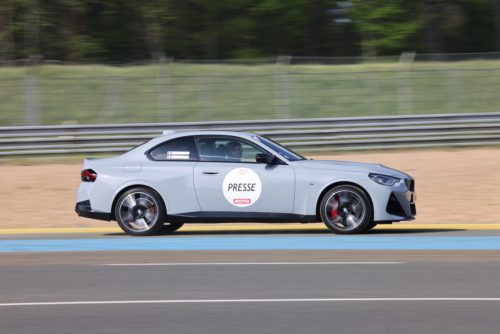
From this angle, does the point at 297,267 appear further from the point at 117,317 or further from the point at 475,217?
the point at 475,217

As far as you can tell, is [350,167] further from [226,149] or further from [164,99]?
[164,99]

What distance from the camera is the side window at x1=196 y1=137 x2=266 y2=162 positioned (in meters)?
9.98

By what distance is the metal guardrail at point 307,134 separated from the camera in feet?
59.1

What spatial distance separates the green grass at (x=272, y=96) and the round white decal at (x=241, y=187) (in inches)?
408

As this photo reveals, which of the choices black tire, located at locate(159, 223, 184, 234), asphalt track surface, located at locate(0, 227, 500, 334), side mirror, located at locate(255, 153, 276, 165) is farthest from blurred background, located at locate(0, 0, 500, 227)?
side mirror, located at locate(255, 153, 276, 165)

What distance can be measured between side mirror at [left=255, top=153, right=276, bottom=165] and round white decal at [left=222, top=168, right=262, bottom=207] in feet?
0.61

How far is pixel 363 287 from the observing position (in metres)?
6.46

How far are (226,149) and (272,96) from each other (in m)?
10.7

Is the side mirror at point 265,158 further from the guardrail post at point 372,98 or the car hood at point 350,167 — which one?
the guardrail post at point 372,98

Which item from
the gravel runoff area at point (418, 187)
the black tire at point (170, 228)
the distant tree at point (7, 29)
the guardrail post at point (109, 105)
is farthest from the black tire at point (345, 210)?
the distant tree at point (7, 29)

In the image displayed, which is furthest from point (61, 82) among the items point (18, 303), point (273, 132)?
point (18, 303)

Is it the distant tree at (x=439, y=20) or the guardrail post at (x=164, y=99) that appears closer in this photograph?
the guardrail post at (x=164, y=99)

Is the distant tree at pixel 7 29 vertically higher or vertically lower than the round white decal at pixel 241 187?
higher

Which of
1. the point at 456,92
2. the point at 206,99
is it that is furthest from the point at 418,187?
the point at 206,99
